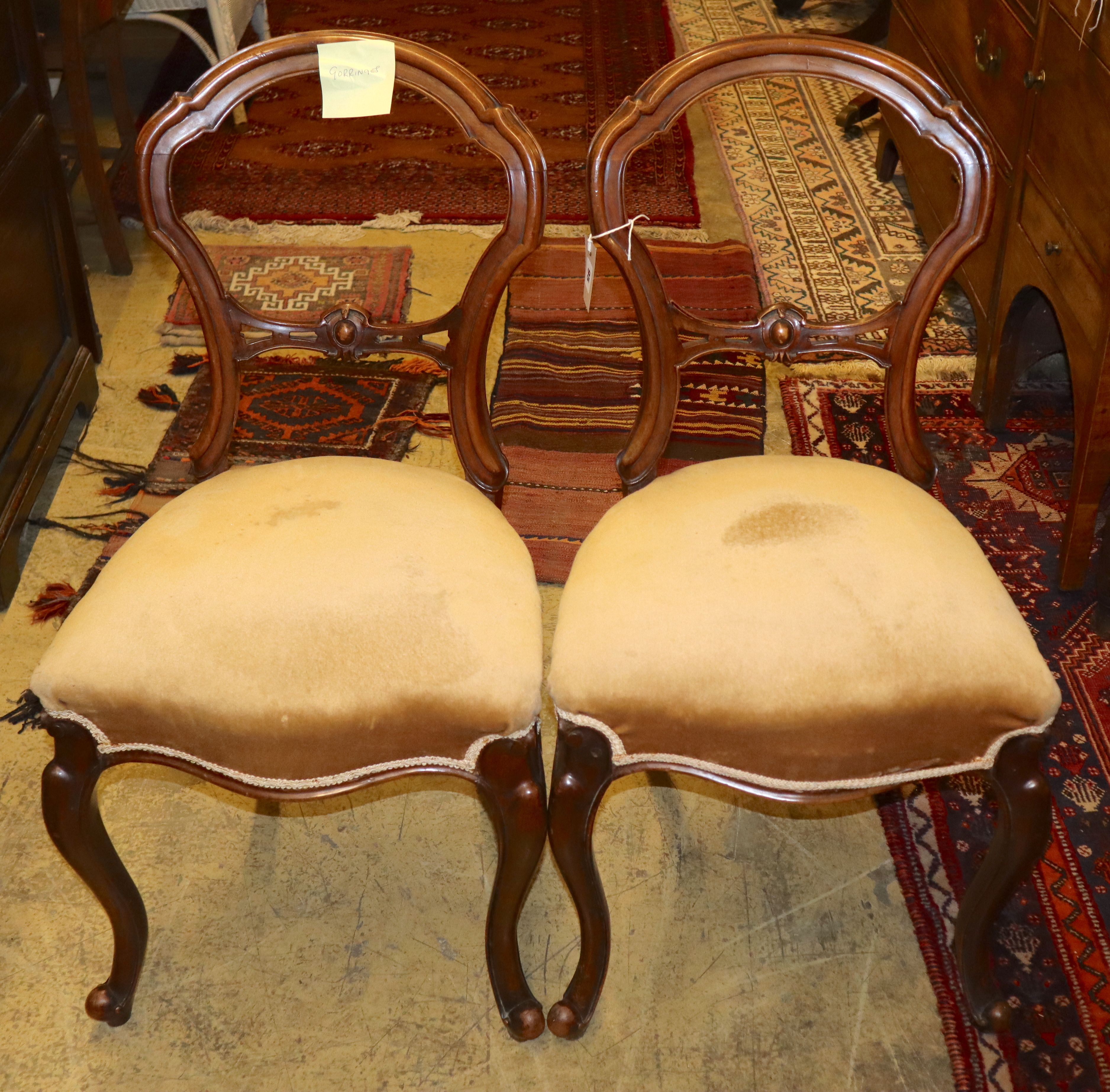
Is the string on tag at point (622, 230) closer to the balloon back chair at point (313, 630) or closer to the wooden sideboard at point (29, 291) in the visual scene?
the balloon back chair at point (313, 630)

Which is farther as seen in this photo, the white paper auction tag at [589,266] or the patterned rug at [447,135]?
the patterned rug at [447,135]

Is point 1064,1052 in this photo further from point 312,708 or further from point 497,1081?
point 312,708

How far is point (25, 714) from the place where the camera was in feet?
6.06

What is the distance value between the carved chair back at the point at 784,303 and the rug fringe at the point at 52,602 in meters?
1.10

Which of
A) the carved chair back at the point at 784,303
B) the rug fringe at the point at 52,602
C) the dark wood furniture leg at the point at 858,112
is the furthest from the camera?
the dark wood furniture leg at the point at 858,112

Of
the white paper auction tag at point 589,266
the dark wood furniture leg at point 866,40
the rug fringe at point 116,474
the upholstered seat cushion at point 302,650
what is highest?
the white paper auction tag at point 589,266

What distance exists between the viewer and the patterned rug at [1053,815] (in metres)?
1.41

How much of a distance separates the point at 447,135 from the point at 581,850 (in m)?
2.94

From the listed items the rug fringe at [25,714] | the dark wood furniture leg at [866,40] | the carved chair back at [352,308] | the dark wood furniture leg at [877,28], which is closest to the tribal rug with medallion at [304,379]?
the rug fringe at [25,714]

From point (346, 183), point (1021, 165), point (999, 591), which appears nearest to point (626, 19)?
point (346, 183)

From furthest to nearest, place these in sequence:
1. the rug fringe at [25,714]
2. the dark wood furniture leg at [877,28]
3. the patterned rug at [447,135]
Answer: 1. the dark wood furniture leg at [877,28]
2. the patterned rug at [447,135]
3. the rug fringe at [25,714]

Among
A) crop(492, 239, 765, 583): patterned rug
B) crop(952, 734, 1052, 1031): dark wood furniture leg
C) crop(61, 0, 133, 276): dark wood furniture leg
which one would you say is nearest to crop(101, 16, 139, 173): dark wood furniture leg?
crop(61, 0, 133, 276): dark wood furniture leg

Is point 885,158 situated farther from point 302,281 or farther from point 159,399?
point 159,399

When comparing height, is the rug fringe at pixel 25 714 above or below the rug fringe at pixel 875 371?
above
